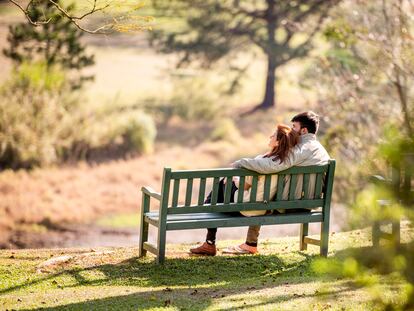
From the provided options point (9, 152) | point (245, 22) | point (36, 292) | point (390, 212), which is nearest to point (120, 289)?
point (36, 292)

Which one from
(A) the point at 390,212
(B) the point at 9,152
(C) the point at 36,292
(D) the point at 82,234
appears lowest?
(D) the point at 82,234

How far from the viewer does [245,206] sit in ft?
23.7

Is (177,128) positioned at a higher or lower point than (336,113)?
lower

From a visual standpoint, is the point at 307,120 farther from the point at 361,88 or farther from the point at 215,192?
the point at 361,88

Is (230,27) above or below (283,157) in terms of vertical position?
above

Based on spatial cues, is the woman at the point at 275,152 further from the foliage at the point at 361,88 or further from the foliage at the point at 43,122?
the foliage at the point at 43,122

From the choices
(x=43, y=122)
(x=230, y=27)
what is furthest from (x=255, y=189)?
(x=230, y=27)

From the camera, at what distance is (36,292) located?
6.52 metres

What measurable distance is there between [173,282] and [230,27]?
2485 centimetres

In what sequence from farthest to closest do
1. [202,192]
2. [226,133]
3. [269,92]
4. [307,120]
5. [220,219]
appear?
1. [269,92]
2. [226,133]
3. [307,120]
4. [220,219]
5. [202,192]

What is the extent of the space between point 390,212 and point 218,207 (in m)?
4.10

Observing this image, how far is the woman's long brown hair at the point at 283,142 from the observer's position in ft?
23.8

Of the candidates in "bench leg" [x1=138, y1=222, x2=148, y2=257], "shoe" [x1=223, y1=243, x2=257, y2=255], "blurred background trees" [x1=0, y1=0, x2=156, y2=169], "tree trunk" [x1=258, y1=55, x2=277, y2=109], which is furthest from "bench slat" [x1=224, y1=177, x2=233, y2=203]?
"tree trunk" [x1=258, y1=55, x2=277, y2=109]

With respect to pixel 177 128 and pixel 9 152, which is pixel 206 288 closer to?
pixel 9 152
